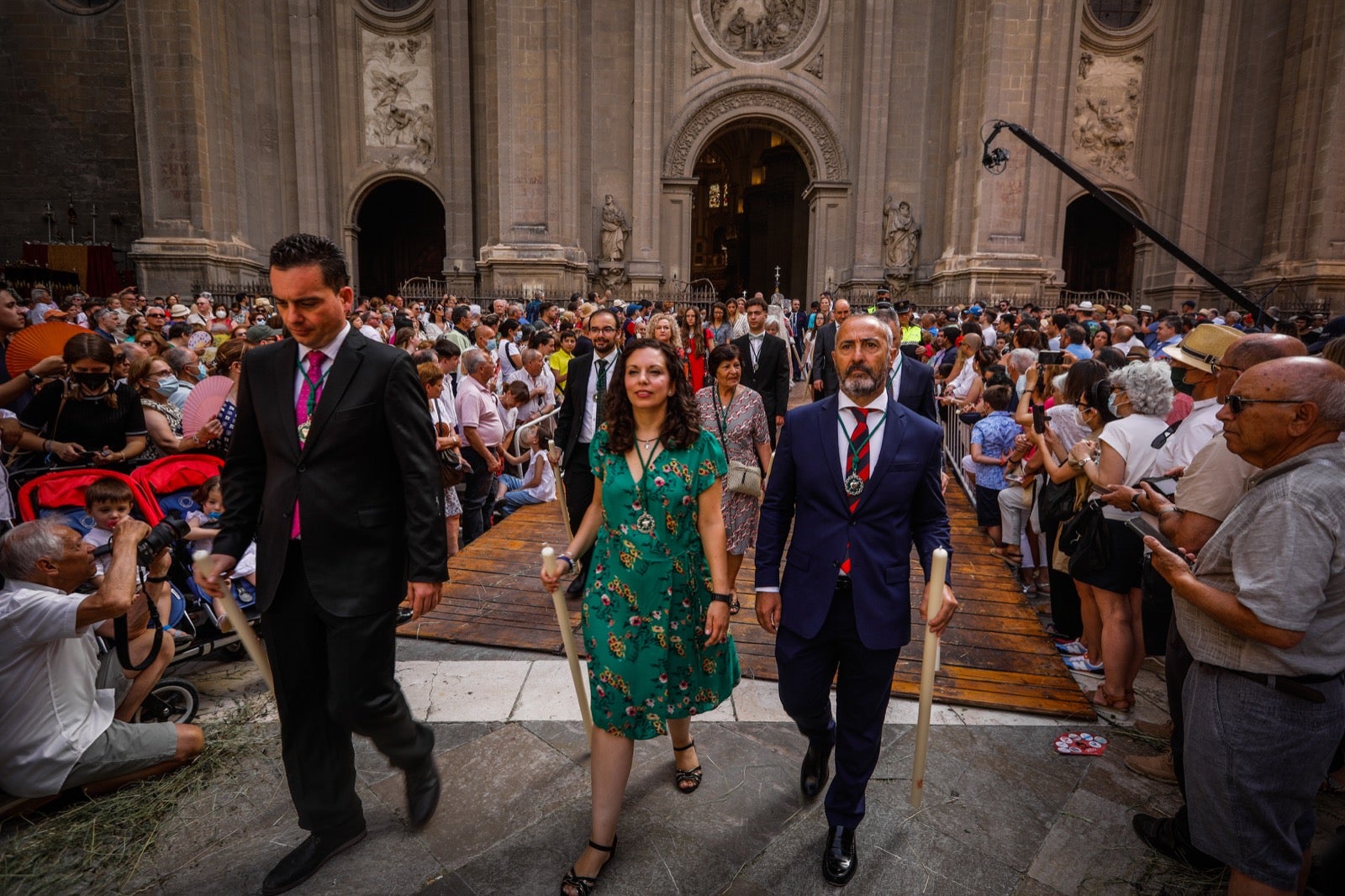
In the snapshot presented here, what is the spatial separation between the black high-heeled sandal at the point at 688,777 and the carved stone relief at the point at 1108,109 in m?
23.6

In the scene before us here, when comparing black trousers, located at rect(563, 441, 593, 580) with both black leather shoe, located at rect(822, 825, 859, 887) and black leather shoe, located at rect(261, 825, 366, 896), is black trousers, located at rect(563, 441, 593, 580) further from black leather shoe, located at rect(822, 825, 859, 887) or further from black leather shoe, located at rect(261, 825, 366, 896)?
black leather shoe, located at rect(822, 825, 859, 887)

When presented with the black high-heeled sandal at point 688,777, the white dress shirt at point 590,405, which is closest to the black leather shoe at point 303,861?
the black high-heeled sandal at point 688,777

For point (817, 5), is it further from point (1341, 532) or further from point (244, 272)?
point (1341, 532)

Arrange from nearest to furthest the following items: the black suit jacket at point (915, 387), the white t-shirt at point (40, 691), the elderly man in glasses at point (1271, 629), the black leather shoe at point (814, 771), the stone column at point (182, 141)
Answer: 1. the elderly man in glasses at point (1271, 629)
2. the white t-shirt at point (40, 691)
3. the black leather shoe at point (814, 771)
4. the black suit jacket at point (915, 387)
5. the stone column at point (182, 141)

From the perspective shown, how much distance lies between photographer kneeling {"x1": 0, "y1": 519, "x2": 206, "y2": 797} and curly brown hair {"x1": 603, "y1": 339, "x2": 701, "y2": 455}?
6.99 feet

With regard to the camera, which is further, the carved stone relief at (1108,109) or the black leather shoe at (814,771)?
the carved stone relief at (1108,109)

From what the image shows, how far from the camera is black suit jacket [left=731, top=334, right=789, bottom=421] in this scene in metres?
6.92

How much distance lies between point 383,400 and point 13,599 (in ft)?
6.04

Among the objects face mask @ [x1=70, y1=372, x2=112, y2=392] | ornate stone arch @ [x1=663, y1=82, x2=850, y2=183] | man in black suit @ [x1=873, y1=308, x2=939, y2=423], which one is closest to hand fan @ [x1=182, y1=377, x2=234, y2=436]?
face mask @ [x1=70, y1=372, x2=112, y2=392]

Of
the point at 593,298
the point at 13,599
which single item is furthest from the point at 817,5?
the point at 13,599

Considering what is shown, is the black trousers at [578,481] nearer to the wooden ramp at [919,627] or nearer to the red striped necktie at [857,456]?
the wooden ramp at [919,627]

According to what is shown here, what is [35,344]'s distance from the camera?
5.32 meters

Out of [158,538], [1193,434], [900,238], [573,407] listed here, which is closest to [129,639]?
[158,538]

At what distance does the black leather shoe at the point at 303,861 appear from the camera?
9.05 feet
